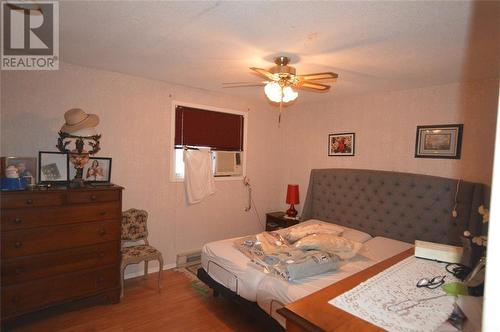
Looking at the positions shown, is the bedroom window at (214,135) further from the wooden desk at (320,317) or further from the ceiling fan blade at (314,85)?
the wooden desk at (320,317)

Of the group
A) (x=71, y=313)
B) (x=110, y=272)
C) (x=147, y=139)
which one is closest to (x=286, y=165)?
(x=147, y=139)

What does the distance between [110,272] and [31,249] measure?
0.72m

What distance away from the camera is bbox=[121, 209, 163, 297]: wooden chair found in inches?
115

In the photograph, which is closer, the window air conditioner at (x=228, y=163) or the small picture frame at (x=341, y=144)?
the small picture frame at (x=341, y=144)

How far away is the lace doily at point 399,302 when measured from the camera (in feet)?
3.45

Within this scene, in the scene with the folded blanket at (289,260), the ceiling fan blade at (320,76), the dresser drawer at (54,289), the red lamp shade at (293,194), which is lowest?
the dresser drawer at (54,289)

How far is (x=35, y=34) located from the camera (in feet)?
6.78

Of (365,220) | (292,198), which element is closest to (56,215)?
(292,198)

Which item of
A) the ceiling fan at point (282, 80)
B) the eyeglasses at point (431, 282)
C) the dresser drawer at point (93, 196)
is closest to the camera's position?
the eyeglasses at point (431, 282)

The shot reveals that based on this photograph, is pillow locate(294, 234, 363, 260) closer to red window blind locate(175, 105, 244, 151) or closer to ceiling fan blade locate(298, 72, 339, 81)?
ceiling fan blade locate(298, 72, 339, 81)

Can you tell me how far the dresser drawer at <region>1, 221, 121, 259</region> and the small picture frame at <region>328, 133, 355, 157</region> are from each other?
3.04 meters

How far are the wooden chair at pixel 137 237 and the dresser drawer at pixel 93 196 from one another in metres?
0.51

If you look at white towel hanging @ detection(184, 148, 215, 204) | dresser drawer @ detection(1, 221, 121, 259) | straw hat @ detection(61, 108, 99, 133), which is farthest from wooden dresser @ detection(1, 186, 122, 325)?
white towel hanging @ detection(184, 148, 215, 204)

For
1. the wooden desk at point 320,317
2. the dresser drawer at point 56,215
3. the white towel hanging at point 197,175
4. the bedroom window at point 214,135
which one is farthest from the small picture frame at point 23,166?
the wooden desk at point 320,317
